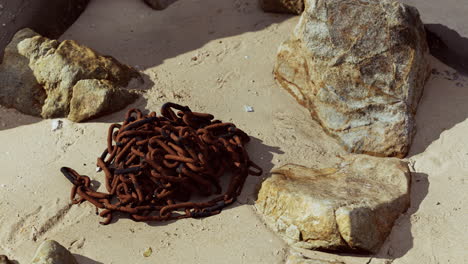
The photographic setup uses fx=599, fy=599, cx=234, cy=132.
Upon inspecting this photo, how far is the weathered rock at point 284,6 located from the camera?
24.6 feet

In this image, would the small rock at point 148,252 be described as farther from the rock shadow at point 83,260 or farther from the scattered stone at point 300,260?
the scattered stone at point 300,260

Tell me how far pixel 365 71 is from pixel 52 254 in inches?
Answer: 132

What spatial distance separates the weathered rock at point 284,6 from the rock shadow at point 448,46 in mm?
1600

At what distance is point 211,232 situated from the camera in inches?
196

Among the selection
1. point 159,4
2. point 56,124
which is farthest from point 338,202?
point 159,4

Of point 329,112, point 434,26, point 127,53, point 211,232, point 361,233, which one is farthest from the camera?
point 127,53

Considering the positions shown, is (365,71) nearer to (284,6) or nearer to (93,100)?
(284,6)

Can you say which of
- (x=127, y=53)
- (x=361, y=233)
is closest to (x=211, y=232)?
(x=361, y=233)

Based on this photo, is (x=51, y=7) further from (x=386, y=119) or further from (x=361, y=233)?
(x=361, y=233)

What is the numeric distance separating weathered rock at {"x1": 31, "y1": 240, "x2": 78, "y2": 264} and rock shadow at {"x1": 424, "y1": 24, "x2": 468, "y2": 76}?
4478 millimetres

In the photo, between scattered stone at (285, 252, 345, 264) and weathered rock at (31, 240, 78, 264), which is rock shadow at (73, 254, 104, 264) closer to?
weathered rock at (31, 240, 78, 264)

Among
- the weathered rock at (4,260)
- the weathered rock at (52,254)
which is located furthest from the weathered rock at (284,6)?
the weathered rock at (4,260)

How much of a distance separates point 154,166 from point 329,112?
1888 millimetres

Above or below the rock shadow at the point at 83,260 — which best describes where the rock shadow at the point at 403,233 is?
above
